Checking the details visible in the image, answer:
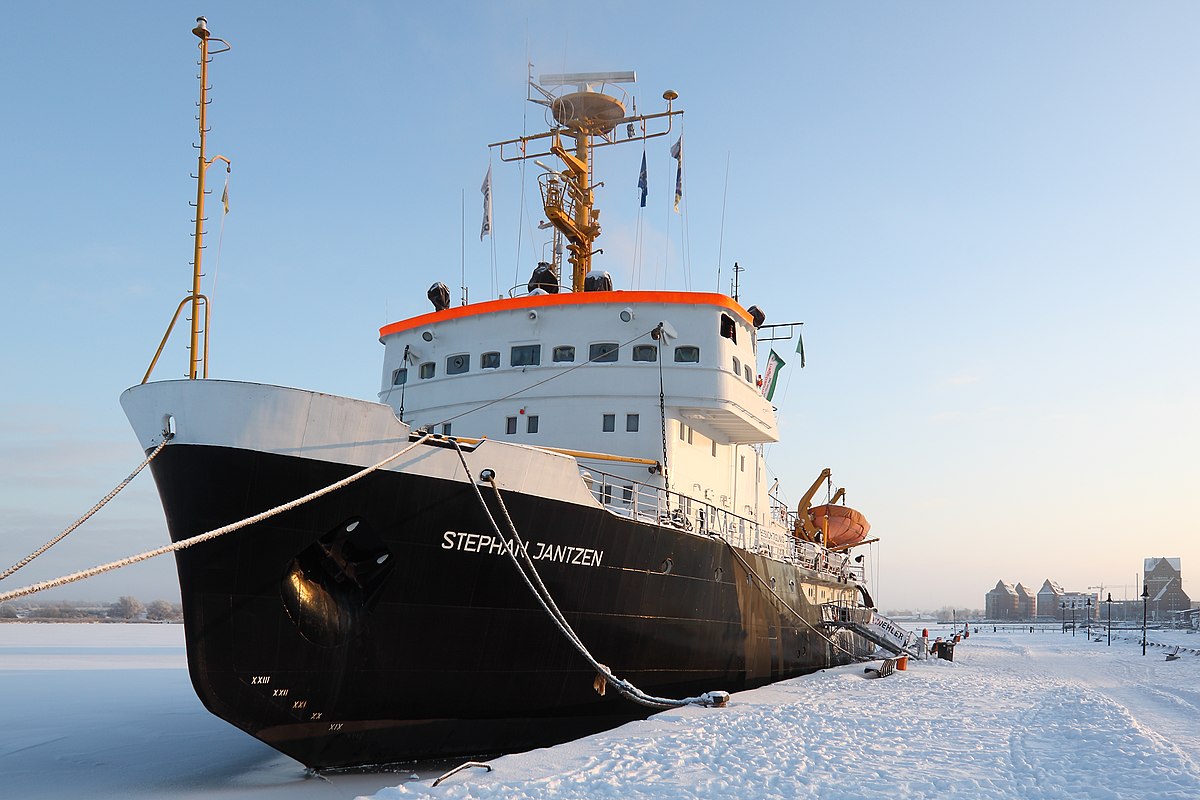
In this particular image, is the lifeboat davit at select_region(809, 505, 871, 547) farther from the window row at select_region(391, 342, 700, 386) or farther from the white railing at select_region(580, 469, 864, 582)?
the window row at select_region(391, 342, 700, 386)

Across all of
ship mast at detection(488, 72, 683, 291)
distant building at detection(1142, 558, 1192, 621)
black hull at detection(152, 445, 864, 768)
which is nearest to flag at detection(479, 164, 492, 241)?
ship mast at detection(488, 72, 683, 291)

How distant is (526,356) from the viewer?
17.1 m

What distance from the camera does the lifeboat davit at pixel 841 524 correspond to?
99.5ft

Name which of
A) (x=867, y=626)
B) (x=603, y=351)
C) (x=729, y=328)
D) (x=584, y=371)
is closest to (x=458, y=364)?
(x=584, y=371)

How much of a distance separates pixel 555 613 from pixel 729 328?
26.4 feet

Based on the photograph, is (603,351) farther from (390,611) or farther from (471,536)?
(390,611)

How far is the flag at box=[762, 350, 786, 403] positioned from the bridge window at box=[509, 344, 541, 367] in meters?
7.97

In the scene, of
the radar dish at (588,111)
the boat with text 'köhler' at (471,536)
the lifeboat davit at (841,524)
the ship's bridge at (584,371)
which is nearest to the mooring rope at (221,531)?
the boat with text 'köhler' at (471,536)

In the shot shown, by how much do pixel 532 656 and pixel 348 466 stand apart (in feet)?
11.8

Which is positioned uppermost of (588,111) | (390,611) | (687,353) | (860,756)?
(588,111)

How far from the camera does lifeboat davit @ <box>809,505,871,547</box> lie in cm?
3033

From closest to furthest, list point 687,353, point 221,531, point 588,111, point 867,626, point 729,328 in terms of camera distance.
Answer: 1. point 221,531
2. point 687,353
3. point 729,328
4. point 588,111
5. point 867,626

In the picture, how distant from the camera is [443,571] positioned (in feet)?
35.0

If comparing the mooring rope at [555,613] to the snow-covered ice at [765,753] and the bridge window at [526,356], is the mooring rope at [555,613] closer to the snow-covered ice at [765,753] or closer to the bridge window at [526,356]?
the snow-covered ice at [765,753]
